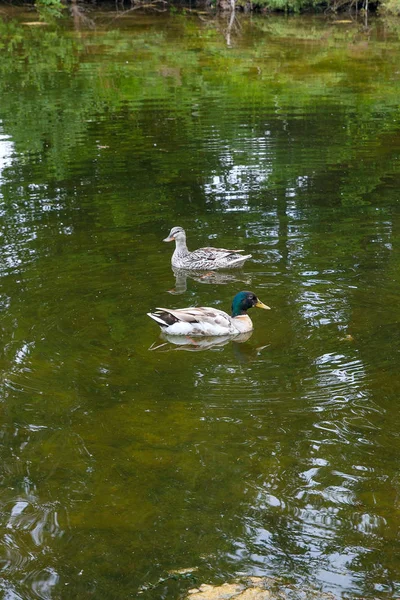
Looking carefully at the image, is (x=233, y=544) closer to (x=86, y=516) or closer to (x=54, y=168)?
(x=86, y=516)

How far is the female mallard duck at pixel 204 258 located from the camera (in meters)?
10.6

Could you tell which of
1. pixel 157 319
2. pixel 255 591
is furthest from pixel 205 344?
pixel 255 591

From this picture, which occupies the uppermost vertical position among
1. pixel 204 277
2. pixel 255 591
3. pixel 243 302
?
pixel 243 302

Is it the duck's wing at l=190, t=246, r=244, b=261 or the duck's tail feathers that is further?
the duck's wing at l=190, t=246, r=244, b=261

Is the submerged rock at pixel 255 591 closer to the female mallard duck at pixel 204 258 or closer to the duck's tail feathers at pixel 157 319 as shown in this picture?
the duck's tail feathers at pixel 157 319

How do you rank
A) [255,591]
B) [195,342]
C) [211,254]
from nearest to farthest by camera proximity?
[255,591], [195,342], [211,254]

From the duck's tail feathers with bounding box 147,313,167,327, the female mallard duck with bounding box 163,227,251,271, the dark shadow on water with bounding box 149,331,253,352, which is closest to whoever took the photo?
the dark shadow on water with bounding box 149,331,253,352

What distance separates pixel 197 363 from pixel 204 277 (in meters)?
2.96

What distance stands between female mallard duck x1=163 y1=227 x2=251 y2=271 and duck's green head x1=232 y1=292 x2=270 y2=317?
1427mm

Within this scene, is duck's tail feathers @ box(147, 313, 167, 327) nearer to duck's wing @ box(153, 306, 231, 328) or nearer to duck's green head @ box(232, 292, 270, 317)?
duck's wing @ box(153, 306, 231, 328)

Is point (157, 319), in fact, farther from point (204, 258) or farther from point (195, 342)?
point (204, 258)

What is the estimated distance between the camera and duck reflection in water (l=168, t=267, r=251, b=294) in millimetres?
10297

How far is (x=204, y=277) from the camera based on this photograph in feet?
35.9

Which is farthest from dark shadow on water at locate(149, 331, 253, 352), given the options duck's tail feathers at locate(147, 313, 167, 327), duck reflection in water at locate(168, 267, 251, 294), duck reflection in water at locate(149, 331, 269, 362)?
duck reflection in water at locate(168, 267, 251, 294)
